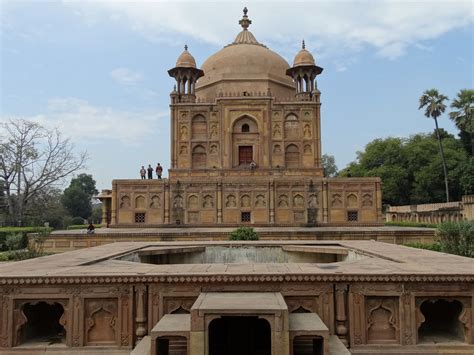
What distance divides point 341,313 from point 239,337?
71.3 inches

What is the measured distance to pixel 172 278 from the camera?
7238 millimetres

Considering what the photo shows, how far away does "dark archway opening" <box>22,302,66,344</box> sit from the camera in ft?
25.1

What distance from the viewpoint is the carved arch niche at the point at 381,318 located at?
23.8 ft

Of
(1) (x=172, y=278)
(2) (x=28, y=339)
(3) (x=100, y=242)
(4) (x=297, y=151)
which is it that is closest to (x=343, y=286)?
(1) (x=172, y=278)

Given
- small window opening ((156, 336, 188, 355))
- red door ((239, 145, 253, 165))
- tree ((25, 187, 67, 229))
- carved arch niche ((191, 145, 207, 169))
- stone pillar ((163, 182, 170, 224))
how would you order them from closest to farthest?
1. small window opening ((156, 336, 188, 355))
2. stone pillar ((163, 182, 170, 224))
3. carved arch niche ((191, 145, 207, 169))
4. red door ((239, 145, 253, 165))
5. tree ((25, 187, 67, 229))

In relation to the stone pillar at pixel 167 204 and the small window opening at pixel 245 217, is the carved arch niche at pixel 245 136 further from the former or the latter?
the stone pillar at pixel 167 204

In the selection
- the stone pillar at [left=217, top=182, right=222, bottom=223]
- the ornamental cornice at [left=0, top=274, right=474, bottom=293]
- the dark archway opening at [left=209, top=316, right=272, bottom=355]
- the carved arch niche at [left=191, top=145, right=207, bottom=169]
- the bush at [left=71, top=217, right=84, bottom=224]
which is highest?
the carved arch niche at [left=191, top=145, right=207, bottom=169]

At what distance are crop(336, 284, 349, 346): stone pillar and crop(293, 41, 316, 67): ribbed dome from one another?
93.7ft

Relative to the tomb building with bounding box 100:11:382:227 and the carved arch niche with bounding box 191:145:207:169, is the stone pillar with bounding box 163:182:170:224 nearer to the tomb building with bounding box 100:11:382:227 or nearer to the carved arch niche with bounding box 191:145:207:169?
the tomb building with bounding box 100:11:382:227

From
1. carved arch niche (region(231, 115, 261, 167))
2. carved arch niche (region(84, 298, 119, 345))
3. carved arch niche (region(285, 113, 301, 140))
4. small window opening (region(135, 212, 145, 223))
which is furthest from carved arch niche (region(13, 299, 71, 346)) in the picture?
carved arch niche (region(285, 113, 301, 140))

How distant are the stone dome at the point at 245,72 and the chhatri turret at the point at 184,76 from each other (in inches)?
115

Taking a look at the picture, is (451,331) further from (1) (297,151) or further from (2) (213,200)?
(1) (297,151)

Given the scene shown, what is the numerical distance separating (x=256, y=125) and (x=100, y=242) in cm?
1581

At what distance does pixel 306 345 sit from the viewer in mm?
6941
